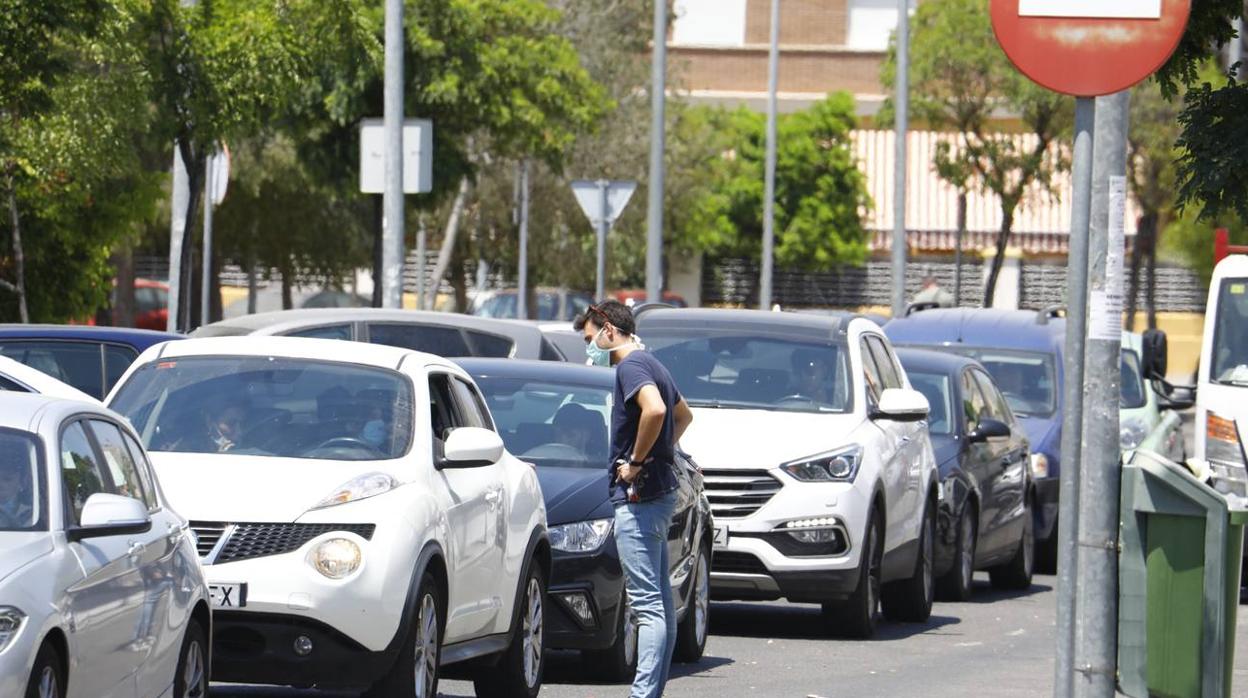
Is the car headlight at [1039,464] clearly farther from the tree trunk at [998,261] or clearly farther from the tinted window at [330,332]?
the tree trunk at [998,261]

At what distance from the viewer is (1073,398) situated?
7.58 metres

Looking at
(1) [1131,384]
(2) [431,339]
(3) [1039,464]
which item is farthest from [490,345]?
(1) [1131,384]

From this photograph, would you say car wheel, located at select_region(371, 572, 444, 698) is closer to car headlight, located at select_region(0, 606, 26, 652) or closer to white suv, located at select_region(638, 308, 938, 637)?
car headlight, located at select_region(0, 606, 26, 652)

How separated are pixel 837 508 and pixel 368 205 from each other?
1082 inches

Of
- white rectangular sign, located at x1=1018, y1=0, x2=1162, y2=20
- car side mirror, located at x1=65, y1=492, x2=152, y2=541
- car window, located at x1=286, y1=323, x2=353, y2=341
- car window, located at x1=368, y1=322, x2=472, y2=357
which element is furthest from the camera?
car window, located at x1=368, y1=322, x2=472, y2=357

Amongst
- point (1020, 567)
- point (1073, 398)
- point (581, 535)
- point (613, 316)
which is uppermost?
point (613, 316)

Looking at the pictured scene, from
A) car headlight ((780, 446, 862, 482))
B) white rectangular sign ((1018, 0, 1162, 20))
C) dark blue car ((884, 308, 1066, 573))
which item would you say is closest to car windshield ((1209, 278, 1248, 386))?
dark blue car ((884, 308, 1066, 573))

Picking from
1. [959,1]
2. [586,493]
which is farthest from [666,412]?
[959,1]

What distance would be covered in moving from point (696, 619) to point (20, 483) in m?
5.36

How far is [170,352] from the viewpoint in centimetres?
1027

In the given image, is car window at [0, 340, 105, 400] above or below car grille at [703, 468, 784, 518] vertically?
above

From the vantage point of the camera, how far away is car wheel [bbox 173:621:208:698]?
8125 millimetres

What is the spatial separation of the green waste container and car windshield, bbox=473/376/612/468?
13.3 ft

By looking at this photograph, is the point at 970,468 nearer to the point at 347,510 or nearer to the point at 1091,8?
the point at 347,510
